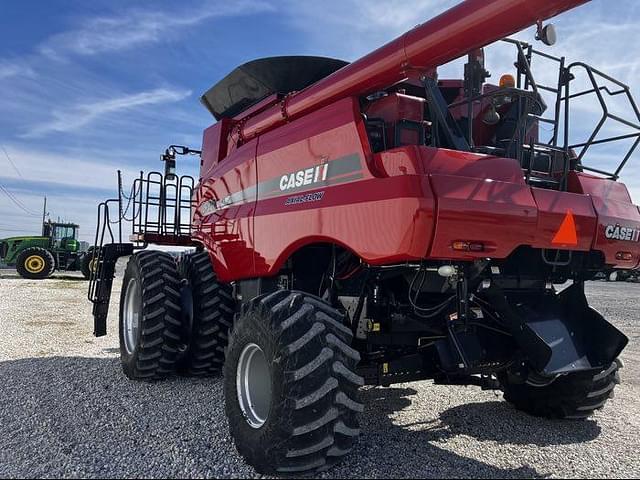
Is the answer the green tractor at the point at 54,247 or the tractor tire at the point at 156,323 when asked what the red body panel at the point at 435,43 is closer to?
the tractor tire at the point at 156,323

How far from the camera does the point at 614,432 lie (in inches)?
175

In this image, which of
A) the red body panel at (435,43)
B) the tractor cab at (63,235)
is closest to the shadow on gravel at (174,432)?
the red body panel at (435,43)

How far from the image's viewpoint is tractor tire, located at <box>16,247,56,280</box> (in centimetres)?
2292

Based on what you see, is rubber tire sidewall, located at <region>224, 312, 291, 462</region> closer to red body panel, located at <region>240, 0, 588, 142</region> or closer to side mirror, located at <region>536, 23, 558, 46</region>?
red body panel, located at <region>240, 0, 588, 142</region>

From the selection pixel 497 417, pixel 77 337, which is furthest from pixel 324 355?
pixel 77 337

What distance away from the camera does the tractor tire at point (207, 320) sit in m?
5.50

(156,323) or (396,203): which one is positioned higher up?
(396,203)

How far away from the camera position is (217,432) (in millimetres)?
4059

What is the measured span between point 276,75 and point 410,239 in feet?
8.99

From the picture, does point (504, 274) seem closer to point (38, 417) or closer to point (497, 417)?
point (497, 417)

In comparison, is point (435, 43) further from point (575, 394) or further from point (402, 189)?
point (575, 394)

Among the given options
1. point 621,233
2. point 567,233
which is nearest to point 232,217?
point 567,233

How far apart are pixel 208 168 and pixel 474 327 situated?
3.68 m

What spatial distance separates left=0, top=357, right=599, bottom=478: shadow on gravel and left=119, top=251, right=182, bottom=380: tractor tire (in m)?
0.17
